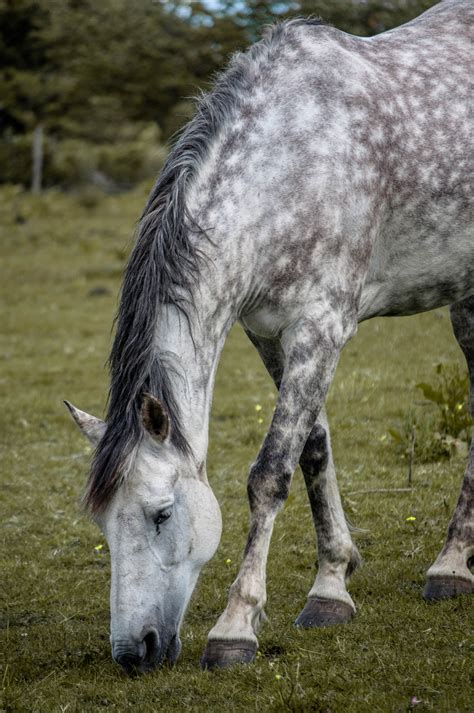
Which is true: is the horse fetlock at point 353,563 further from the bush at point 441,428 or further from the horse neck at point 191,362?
the bush at point 441,428

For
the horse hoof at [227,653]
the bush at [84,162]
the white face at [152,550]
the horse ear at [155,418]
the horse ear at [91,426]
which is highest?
the horse ear at [155,418]

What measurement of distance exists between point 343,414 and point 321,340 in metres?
4.37

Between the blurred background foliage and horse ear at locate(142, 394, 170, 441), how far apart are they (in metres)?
20.7

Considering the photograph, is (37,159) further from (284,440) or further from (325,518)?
(284,440)

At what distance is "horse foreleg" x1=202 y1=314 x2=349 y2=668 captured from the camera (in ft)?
13.0

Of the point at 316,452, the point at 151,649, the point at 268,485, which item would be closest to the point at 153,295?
the point at 268,485

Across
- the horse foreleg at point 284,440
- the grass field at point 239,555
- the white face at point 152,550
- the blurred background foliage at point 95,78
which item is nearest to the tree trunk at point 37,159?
the blurred background foliage at point 95,78

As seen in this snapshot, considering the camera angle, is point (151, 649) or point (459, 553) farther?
point (459, 553)

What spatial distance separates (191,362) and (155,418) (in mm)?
375

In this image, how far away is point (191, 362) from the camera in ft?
12.9

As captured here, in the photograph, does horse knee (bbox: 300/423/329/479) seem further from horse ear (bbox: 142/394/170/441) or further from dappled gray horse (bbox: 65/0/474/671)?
horse ear (bbox: 142/394/170/441)

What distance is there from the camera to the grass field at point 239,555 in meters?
3.60

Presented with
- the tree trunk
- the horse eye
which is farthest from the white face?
the tree trunk

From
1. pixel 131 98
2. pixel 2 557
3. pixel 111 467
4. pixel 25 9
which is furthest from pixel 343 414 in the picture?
pixel 25 9
